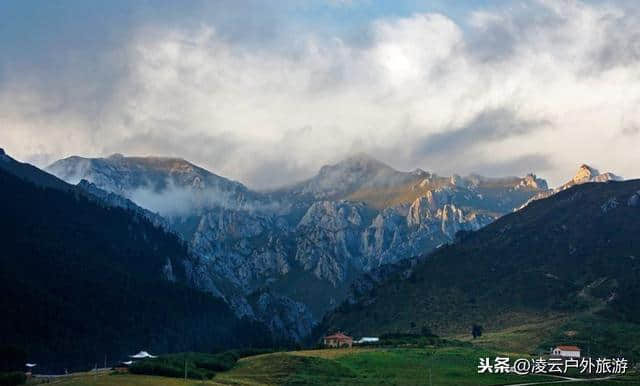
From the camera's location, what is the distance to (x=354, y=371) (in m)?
150

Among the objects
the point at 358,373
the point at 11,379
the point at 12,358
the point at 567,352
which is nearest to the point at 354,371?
the point at 358,373

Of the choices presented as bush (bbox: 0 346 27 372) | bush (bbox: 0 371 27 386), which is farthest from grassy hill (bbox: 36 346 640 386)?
bush (bbox: 0 346 27 372)

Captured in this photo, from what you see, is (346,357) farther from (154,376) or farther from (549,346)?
(549,346)

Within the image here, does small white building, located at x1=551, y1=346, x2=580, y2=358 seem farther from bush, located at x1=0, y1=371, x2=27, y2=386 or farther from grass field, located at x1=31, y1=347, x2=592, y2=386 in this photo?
bush, located at x1=0, y1=371, x2=27, y2=386

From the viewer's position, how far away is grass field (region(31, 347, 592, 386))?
129 meters

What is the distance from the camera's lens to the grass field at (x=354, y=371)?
12900cm

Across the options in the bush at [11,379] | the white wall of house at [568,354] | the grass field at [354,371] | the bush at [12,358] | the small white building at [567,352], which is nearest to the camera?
the bush at [11,379]

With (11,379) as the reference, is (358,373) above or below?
above

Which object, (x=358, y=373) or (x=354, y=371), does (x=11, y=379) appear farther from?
(x=354, y=371)

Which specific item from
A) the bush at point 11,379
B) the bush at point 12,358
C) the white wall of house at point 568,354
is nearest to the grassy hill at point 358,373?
the bush at point 11,379

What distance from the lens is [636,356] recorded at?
183 meters

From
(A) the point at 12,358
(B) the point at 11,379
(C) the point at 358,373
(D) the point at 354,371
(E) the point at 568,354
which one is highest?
(E) the point at 568,354

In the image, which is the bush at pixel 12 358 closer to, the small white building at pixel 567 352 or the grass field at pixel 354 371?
the grass field at pixel 354 371

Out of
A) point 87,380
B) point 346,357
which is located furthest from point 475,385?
point 87,380
